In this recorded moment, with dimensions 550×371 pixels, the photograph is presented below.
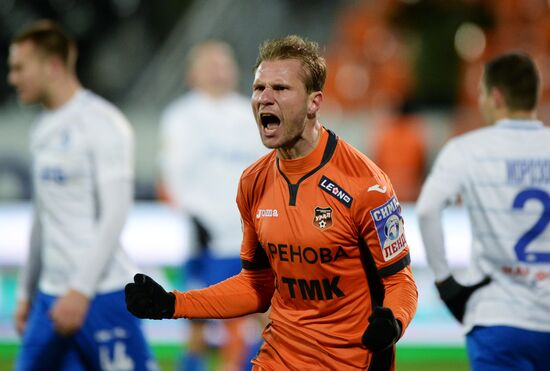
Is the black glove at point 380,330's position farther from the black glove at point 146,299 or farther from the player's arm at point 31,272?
the player's arm at point 31,272

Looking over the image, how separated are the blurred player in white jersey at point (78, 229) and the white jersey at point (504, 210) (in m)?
1.48

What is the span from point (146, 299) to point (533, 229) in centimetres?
176

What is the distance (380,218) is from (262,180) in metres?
0.51

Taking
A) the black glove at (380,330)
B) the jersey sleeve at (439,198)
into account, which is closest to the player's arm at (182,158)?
the jersey sleeve at (439,198)

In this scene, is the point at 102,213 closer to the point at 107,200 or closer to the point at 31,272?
the point at 107,200

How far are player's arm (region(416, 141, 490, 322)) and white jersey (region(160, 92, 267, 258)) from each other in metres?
2.46

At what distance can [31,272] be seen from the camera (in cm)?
500

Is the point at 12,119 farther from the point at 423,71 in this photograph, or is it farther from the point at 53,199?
the point at 53,199

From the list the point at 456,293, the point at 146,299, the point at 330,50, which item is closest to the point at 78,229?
the point at 146,299

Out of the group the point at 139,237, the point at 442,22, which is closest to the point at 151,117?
the point at 139,237

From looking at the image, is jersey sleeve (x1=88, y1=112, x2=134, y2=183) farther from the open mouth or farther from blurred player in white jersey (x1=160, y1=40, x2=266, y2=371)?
blurred player in white jersey (x1=160, y1=40, x2=266, y2=371)

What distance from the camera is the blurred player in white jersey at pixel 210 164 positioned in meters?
6.70

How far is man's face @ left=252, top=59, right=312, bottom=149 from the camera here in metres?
3.30

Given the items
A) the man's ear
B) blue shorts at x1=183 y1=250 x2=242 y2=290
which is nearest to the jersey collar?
the man's ear
